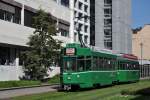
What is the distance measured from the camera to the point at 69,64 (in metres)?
33.1

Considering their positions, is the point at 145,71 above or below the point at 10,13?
below

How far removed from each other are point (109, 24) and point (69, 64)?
9406cm

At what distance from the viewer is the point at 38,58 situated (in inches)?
1997

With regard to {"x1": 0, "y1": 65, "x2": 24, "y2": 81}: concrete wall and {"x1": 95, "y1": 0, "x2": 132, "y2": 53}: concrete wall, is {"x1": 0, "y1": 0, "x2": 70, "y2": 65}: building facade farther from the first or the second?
{"x1": 95, "y1": 0, "x2": 132, "y2": 53}: concrete wall

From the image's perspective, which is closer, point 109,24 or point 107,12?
point 109,24

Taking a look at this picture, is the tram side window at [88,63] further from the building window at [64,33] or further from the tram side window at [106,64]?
the building window at [64,33]

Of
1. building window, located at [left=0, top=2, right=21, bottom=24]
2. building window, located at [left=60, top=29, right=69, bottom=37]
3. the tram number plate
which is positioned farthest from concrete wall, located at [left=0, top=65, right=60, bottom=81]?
building window, located at [left=60, top=29, right=69, bottom=37]

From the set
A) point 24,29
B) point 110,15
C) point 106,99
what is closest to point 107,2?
point 110,15

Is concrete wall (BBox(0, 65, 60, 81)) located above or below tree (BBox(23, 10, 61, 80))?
below

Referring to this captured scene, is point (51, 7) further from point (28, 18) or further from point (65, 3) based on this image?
point (65, 3)

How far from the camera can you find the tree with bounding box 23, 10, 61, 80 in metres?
51.2

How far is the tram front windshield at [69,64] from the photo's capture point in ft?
108

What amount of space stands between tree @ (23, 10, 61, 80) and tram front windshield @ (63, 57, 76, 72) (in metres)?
17.6

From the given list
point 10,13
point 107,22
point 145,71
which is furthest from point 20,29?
point 107,22
